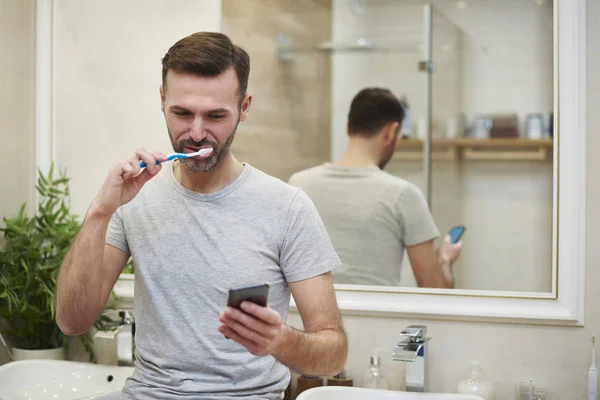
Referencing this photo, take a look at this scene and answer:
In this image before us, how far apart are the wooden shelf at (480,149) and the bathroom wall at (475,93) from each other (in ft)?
0.06

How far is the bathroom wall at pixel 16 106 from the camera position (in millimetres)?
2283

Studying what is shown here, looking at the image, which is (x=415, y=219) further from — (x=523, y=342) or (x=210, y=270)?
(x=210, y=270)

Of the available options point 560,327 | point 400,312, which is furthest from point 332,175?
point 560,327

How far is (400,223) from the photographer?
218 centimetres

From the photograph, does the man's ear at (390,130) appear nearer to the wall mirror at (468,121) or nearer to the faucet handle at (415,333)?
the wall mirror at (468,121)

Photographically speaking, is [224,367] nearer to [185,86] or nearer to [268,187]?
[268,187]

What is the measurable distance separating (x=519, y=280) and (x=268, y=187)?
30.3 inches

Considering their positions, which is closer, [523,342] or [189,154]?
[189,154]

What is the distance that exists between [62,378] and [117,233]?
2.22 ft

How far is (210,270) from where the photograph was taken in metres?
1.65

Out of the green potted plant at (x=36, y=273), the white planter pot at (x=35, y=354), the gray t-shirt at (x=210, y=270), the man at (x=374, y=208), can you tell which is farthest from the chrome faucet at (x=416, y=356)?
the white planter pot at (x=35, y=354)

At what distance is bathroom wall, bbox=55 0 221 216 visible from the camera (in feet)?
7.74

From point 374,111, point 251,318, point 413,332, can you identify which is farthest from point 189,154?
point 374,111

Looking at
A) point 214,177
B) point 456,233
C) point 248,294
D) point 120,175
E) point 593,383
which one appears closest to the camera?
point 248,294
